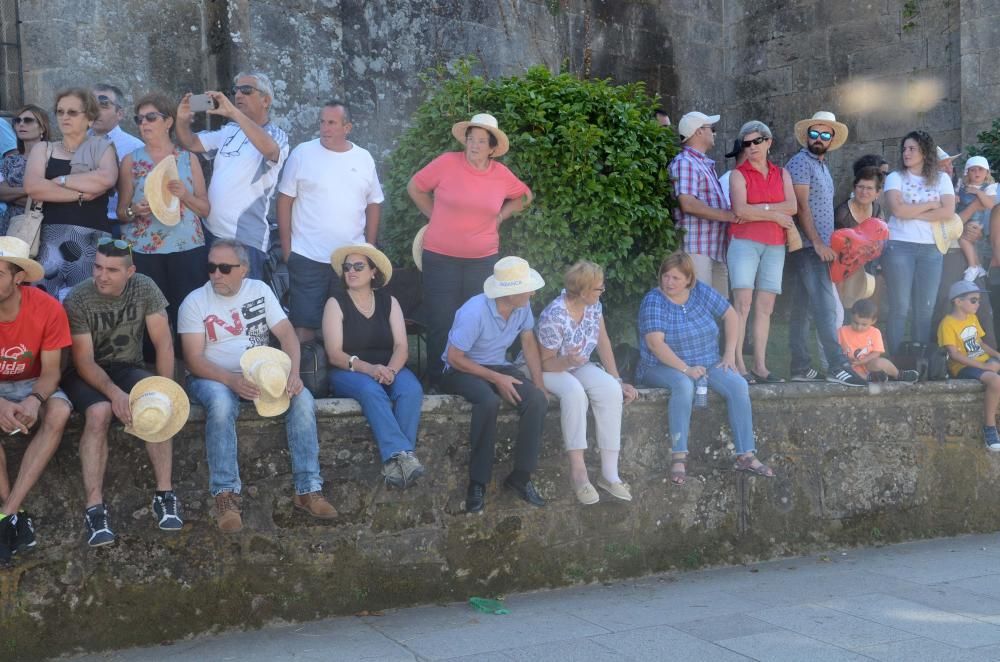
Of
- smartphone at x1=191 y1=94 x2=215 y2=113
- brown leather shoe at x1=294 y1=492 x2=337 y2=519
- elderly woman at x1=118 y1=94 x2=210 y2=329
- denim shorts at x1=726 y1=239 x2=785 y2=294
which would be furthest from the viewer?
denim shorts at x1=726 y1=239 x2=785 y2=294

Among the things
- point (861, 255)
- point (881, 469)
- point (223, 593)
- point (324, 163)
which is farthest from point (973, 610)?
point (324, 163)

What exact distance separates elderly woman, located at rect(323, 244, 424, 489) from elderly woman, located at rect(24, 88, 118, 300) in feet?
4.25

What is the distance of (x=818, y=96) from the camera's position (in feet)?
38.8

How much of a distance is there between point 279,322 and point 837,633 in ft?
10.3

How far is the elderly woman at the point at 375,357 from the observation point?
5379 millimetres

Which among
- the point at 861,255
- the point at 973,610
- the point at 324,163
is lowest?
the point at 973,610

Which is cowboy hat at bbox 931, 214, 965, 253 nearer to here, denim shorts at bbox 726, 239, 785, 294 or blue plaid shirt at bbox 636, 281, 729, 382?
denim shorts at bbox 726, 239, 785, 294

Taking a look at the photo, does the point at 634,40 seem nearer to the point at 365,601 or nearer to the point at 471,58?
the point at 471,58

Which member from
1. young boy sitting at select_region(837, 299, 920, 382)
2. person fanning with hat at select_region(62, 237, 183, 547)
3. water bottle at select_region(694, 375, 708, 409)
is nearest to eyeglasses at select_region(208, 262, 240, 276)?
person fanning with hat at select_region(62, 237, 183, 547)

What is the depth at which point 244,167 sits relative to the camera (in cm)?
642

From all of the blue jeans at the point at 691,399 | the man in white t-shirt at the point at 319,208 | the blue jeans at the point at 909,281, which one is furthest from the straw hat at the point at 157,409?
the blue jeans at the point at 909,281

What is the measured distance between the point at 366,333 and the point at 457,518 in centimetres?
110

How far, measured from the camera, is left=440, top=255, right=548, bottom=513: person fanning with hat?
572cm

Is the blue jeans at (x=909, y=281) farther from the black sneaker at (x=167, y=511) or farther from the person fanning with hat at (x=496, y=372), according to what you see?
the black sneaker at (x=167, y=511)
